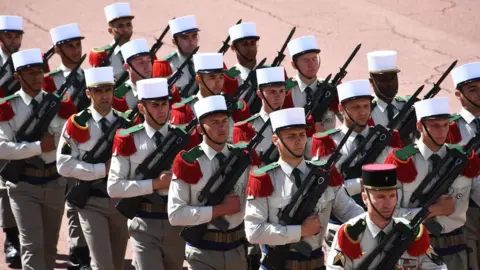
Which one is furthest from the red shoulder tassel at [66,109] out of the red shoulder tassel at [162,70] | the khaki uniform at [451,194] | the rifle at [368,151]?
the khaki uniform at [451,194]

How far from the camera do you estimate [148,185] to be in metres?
11.9

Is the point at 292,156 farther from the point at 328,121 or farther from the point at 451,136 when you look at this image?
the point at 328,121

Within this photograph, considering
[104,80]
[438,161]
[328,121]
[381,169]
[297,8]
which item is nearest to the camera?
[381,169]

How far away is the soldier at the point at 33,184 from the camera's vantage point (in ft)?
42.7

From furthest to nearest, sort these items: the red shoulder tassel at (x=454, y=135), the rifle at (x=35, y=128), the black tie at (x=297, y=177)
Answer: the rifle at (x=35, y=128), the red shoulder tassel at (x=454, y=135), the black tie at (x=297, y=177)

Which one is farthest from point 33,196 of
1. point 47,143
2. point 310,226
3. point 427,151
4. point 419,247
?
point 419,247

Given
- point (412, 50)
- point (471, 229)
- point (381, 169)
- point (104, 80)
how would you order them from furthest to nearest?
point (412, 50), point (104, 80), point (471, 229), point (381, 169)

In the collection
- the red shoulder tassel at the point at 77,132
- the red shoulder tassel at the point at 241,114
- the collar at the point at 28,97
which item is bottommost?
the red shoulder tassel at the point at 241,114

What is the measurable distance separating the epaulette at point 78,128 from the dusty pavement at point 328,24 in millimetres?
7858

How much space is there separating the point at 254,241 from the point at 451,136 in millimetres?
→ 2546

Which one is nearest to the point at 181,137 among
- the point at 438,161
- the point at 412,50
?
the point at 438,161

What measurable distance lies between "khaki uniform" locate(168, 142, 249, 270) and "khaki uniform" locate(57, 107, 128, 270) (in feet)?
4.37

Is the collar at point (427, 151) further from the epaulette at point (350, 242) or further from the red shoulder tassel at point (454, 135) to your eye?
the epaulette at point (350, 242)

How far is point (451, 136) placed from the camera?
12328 millimetres
